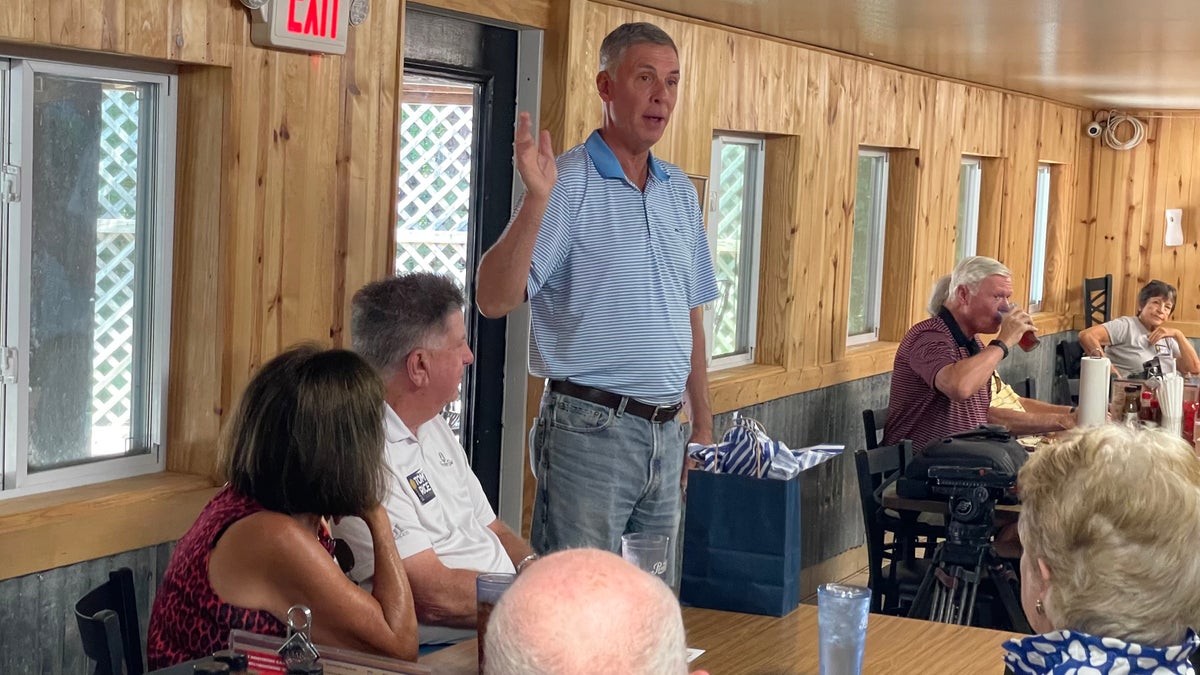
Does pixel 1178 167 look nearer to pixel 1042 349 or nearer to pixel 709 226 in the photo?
pixel 1042 349

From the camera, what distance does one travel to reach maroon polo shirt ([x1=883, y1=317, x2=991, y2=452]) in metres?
4.93

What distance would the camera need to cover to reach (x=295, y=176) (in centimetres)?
336

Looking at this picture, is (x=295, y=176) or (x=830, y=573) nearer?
(x=295, y=176)

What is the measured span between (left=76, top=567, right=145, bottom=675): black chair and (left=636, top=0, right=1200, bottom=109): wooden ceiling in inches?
110

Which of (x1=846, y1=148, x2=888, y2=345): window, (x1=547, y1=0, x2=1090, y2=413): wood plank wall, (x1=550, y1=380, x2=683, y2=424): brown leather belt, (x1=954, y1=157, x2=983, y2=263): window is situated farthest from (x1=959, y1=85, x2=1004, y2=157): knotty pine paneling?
(x1=550, y1=380, x2=683, y2=424): brown leather belt

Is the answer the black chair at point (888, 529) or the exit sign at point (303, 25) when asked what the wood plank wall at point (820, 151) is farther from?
the exit sign at point (303, 25)

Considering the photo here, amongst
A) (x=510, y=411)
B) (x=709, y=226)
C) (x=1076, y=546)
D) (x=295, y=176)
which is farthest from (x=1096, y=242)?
(x=1076, y=546)

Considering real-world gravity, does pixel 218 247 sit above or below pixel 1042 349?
above

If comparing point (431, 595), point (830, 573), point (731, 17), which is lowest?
point (830, 573)

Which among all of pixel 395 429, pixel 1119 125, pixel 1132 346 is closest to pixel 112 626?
pixel 395 429

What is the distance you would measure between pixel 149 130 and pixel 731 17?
228cm

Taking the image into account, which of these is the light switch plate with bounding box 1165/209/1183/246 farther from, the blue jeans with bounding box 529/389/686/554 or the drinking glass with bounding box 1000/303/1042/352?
the blue jeans with bounding box 529/389/686/554

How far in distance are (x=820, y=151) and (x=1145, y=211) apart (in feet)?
16.0

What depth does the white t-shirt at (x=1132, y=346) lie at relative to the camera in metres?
8.10
